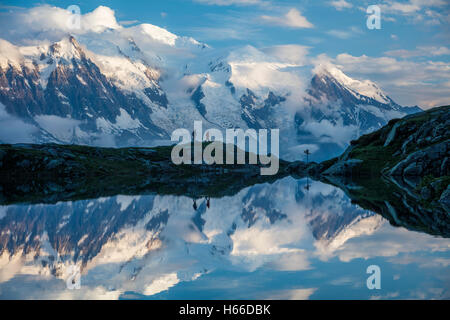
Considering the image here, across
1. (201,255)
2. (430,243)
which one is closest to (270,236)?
(201,255)

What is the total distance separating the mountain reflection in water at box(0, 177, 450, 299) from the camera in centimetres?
2439

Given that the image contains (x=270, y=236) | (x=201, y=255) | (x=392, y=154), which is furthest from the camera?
(x=392, y=154)

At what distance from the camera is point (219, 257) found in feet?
108

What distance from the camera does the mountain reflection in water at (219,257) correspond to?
24.4 metres

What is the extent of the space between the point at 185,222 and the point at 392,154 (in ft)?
453

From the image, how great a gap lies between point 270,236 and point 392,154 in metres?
146

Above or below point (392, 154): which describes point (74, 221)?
below

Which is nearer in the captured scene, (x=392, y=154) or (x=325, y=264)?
(x=325, y=264)
